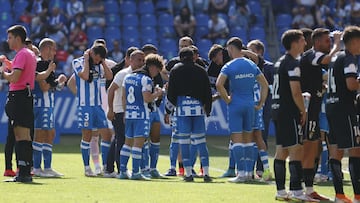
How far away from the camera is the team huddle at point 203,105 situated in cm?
1239

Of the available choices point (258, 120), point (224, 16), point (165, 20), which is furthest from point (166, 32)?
point (258, 120)

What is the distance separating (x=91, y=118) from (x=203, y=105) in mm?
2035

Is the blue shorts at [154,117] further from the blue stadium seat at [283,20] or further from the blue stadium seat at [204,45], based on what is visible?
the blue stadium seat at [283,20]

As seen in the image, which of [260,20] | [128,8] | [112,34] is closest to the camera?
[112,34]

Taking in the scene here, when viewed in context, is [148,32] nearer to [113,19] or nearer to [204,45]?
[113,19]

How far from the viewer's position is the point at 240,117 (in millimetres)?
15508

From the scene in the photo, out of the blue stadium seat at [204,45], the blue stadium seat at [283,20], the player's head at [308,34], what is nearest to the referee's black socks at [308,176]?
the player's head at [308,34]

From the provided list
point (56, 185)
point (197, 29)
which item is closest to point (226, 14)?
point (197, 29)

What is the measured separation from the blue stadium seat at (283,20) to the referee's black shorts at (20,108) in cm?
1868

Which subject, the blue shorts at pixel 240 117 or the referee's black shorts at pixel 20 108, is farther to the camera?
→ the blue shorts at pixel 240 117

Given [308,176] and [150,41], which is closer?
[308,176]

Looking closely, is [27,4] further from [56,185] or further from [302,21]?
[56,185]

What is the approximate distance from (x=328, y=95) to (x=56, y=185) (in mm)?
4285

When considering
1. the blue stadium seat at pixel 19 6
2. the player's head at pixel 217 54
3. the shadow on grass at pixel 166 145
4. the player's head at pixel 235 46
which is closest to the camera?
the player's head at pixel 235 46
